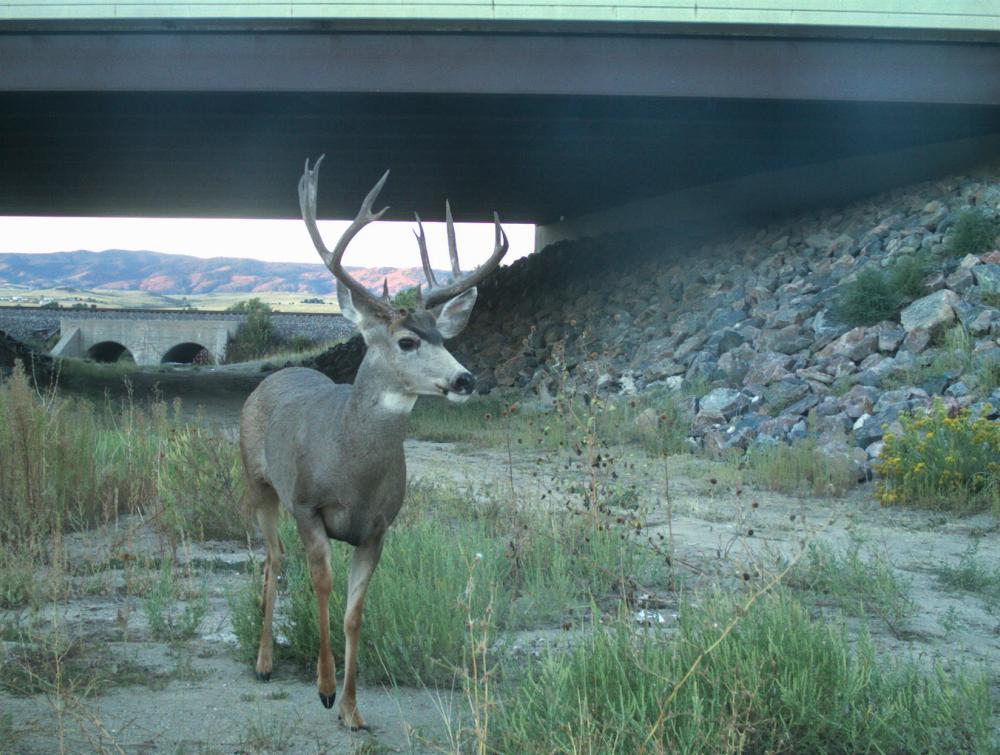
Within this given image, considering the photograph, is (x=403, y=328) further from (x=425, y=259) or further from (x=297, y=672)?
(x=297, y=672)

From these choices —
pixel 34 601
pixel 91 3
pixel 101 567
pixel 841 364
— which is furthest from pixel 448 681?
pixel 91 3

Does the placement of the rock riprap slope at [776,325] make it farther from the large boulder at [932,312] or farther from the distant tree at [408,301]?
the distant tree at [408,301]

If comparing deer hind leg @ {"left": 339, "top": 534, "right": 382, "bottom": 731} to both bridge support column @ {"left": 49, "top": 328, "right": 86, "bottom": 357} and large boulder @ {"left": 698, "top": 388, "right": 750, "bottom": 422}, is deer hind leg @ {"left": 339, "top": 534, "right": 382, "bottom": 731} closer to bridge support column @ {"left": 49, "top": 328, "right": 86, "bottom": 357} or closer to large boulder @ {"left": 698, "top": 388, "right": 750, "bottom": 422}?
large boulder @ {"left": 698, "top": 388, "right": 750, "bottom": 422}

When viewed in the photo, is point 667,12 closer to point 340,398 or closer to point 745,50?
point 745,50

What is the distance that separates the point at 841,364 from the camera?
49.1 feet

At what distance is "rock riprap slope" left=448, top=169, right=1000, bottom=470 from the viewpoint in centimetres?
1373

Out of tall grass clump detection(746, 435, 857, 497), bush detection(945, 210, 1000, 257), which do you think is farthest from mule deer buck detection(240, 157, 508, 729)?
bush detection(945, 210, 1000, 257)

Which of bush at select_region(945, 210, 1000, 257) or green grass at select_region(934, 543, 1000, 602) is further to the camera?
bush at select_region(945, 210, 1000, 257)

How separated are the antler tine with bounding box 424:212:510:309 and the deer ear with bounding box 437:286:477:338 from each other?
0.12 metres

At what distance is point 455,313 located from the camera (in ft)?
20.1

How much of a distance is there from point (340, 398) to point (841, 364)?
10.7 m

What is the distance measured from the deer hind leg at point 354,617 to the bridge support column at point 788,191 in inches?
684

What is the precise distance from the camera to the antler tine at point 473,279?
225 inches

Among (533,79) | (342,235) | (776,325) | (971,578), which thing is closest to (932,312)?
(776,325)
